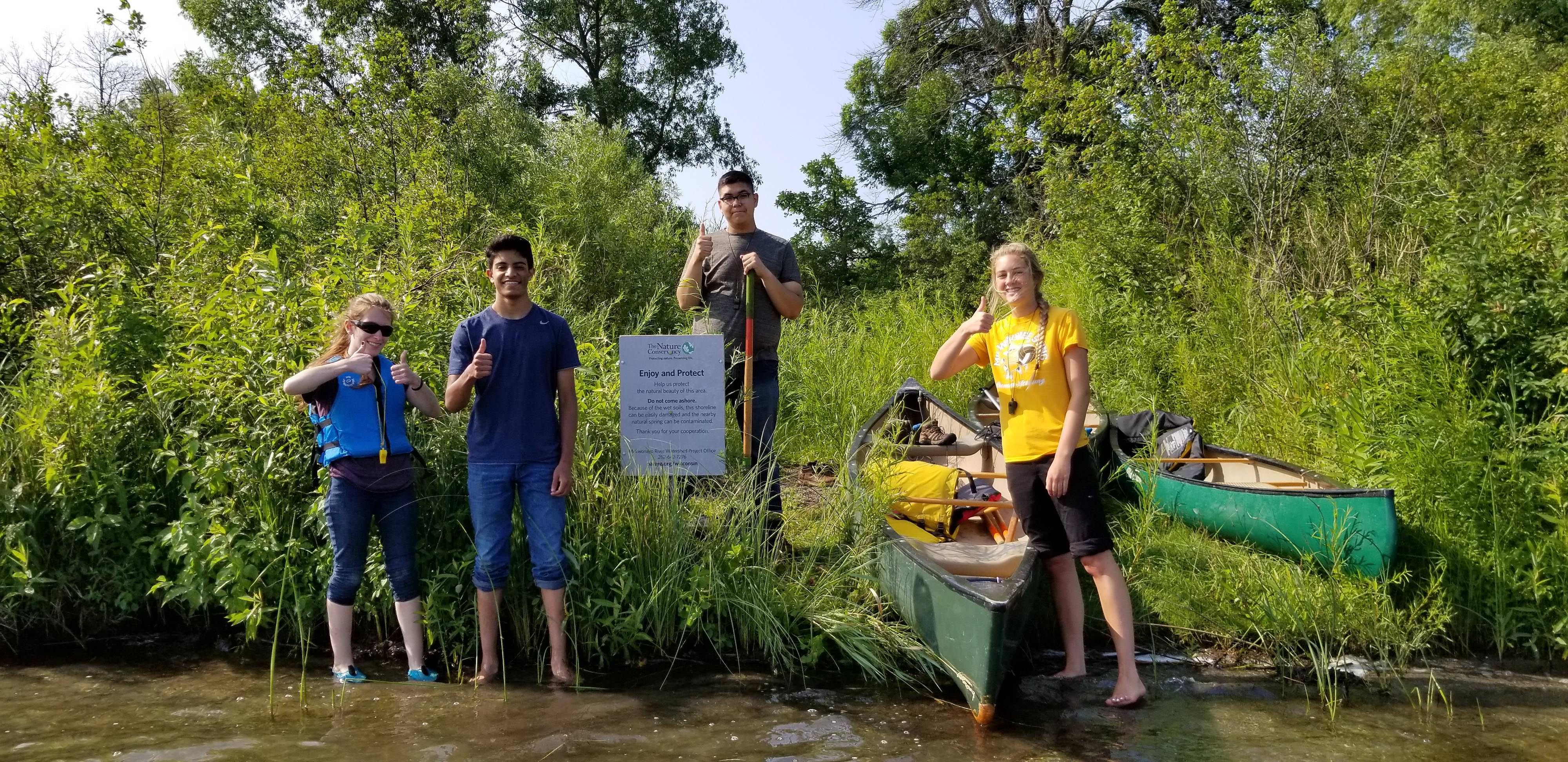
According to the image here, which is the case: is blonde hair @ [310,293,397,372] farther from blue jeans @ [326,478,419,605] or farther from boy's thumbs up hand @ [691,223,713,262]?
boy's thumbs up hand @ [691,223,713,262]

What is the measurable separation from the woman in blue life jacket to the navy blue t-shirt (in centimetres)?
27

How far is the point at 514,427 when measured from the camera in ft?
14.4

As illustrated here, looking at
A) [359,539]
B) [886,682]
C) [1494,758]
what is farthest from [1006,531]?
[359,539]

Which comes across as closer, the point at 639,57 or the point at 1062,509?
the point at 1062,509

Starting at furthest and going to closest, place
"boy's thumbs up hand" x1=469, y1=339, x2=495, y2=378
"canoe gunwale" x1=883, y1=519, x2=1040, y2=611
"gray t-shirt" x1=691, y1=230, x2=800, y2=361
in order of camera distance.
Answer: "gray t-shirt" x1=691, y1=230, x2=800, y2=361, "boy's thumbs up hand" x1=469, y1=339, x2=495, y2=378, "canoe gunwale" x1=883, y1=519, x2=1040, y2=611

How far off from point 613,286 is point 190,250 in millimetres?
8673

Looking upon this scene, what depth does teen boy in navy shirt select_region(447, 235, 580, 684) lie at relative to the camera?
440cm

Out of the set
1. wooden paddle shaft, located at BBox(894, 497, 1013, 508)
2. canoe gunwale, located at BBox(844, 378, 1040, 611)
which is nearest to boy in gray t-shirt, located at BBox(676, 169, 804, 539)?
canoe gunwale, located at BBox(844, 378, 1040, 611)

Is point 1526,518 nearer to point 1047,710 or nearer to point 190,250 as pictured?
point 1047,710

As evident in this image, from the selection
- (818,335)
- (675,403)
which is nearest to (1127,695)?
(675,403)

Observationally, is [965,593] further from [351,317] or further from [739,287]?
[351,317]

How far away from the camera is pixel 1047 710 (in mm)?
4469

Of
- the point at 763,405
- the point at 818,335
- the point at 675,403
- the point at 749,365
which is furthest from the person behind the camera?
the point at 818,335

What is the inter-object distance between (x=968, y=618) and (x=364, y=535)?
2.74 metres
